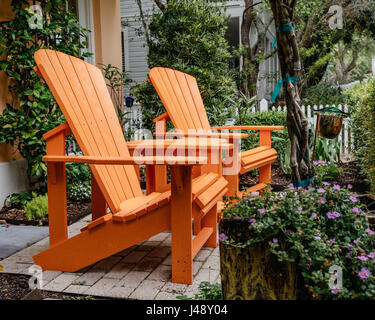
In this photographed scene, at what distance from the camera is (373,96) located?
414cm

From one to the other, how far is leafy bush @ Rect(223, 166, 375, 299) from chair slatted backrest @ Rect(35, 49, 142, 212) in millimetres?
1174

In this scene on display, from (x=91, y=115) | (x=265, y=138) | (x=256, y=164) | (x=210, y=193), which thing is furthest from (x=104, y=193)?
(x=265, y=138)

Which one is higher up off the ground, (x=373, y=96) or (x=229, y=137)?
(x=373, y=96)

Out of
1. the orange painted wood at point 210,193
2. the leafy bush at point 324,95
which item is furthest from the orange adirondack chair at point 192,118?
the leafy bush at point 324,95

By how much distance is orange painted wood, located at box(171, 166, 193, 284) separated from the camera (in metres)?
2.38

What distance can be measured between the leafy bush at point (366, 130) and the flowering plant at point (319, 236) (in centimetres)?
257

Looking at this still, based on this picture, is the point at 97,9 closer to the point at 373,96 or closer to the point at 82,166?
the point at 82,166

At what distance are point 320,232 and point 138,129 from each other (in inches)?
214

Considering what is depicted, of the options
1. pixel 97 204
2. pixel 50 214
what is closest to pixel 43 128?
pixel 97 204

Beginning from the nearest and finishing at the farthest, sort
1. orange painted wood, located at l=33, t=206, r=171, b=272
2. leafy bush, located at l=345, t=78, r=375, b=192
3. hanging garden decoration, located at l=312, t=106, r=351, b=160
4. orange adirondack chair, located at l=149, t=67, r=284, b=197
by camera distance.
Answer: hanging garden decoration, located at l=312, t=106, r=351, b=160 < orange painted wood, located at l=33, t=206, r=171, b=272 < orange adirondack chair, located at l=149, t=67, r=284, b=197 < leafy bush, located at l=345, t=78, r=375, b=192

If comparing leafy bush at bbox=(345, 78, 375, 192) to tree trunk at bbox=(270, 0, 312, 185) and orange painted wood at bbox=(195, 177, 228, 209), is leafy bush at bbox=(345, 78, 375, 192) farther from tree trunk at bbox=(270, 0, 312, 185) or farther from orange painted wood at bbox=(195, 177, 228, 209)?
tree trunk at bbox=(270, 0, 312, 185)

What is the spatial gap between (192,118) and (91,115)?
138 centimetres

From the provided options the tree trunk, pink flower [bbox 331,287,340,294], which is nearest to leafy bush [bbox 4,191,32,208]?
the tree trunk

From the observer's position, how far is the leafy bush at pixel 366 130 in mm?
4184
